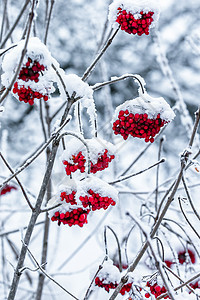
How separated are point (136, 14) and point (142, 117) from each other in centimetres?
37

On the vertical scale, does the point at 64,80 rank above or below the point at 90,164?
above

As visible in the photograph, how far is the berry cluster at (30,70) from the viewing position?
1.14 meters

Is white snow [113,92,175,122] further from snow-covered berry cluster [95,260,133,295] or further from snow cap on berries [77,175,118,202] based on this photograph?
snow-covered berry cluster [95,260,133,295]

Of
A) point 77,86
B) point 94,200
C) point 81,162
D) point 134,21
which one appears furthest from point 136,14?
point 94,200

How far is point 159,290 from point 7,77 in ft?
3.01

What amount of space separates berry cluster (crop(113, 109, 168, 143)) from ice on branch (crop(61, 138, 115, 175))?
109 millimetres

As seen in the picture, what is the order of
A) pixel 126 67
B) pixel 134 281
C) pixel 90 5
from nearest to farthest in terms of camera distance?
pixel 134 281 → pixel 90 5 → pixel 126 67

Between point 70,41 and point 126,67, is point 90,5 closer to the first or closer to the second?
point 70,41

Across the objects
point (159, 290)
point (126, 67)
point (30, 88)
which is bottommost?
point (159, 290)

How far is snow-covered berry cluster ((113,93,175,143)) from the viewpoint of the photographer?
133 centimetres

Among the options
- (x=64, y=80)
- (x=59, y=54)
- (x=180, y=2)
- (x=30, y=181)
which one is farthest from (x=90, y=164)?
(x=180, y=2)

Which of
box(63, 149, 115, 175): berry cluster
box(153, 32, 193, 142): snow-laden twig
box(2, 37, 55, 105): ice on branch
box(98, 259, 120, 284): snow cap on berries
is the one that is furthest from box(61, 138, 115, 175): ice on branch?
box(153, 32, 193, 142): snow-laden twig

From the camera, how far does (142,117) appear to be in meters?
1.33

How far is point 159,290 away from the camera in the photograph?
1.33m
